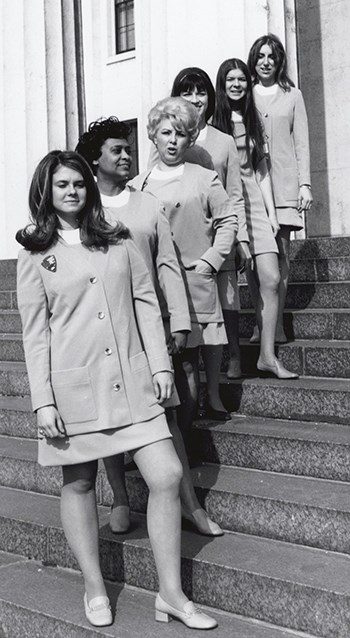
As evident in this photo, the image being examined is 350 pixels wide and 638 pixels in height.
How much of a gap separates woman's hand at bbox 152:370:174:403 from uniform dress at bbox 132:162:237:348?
2.85 ft

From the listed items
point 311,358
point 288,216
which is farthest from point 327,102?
point 311,358

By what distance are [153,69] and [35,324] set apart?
8781mm

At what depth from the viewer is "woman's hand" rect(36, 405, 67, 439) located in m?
3.37

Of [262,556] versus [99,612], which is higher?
[262,556]

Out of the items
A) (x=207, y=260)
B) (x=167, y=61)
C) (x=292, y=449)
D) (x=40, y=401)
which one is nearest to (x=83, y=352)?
(x=40, y=401)

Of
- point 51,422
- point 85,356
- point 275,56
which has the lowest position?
point 51,422

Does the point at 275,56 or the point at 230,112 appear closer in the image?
the point at 230,112

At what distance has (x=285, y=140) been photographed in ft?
19.3

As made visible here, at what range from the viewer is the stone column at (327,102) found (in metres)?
10.6

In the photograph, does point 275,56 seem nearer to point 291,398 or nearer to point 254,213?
point 254,213

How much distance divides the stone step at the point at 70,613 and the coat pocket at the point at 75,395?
880 millimetres

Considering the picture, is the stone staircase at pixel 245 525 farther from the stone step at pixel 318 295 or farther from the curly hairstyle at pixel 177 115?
the curly hairstyle at pixel 177 115

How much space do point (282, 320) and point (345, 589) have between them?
113 inches

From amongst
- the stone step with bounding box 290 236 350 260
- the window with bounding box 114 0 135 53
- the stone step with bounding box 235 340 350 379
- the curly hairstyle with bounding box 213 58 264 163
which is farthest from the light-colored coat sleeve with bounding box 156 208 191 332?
the window with bounding box 114 0 135 53
